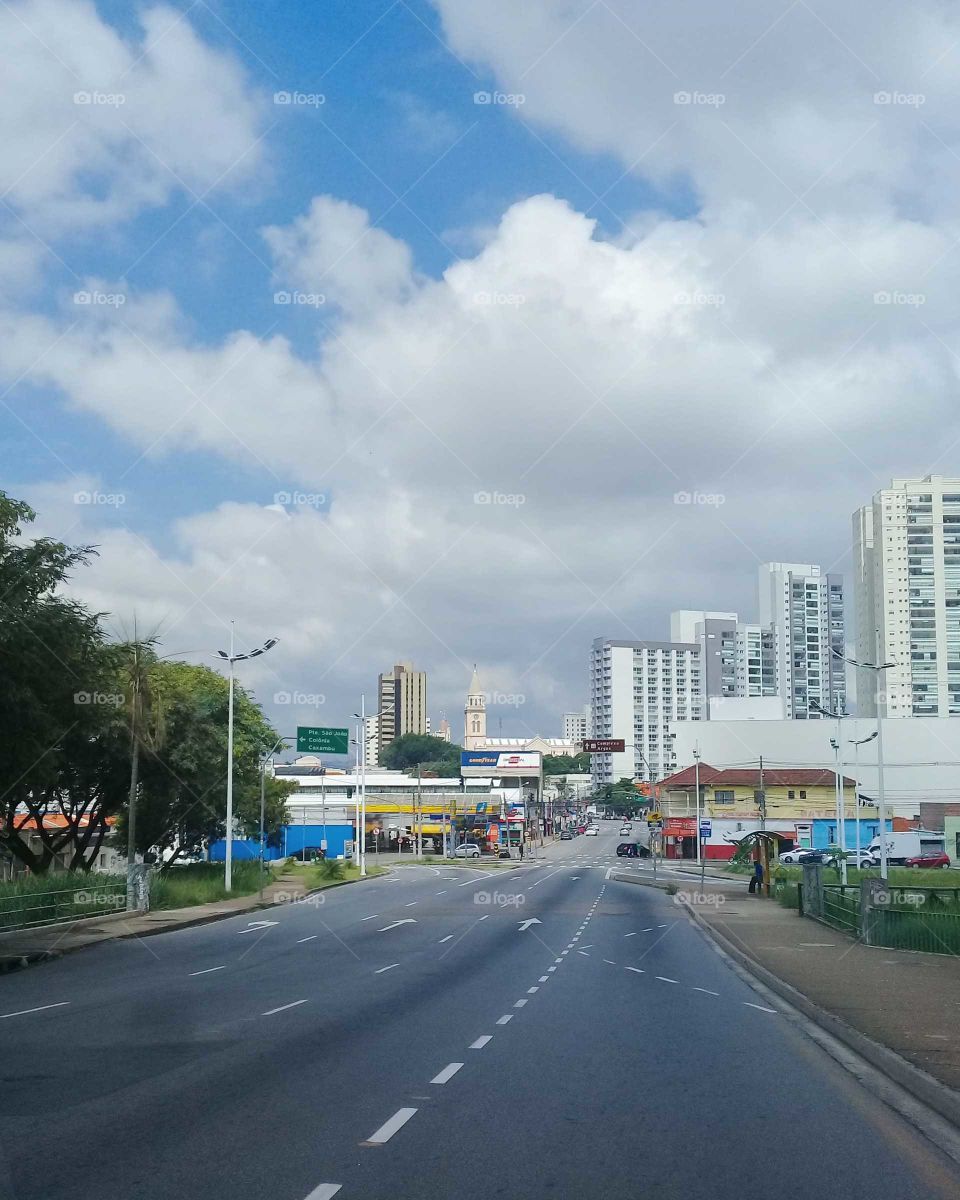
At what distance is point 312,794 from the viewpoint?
137 meters

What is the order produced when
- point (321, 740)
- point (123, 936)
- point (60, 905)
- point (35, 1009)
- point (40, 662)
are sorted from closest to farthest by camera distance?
point (35, 1009) → point (40, 662) → point (123, 936) → point (60, 905) → point (321, 740)

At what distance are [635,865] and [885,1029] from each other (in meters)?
71.0

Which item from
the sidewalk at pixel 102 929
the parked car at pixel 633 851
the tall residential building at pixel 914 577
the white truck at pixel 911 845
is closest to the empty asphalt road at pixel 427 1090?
the sidewalk at pixel 102 929

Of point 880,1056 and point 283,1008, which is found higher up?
point 880,1056

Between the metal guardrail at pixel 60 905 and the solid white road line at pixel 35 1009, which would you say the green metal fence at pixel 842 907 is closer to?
the solid white road line at pixel 35 1009

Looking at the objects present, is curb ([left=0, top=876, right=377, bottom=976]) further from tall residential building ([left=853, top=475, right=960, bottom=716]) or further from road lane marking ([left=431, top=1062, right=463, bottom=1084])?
tall residential building ([left=853, top=475, right=960, bottom=716])

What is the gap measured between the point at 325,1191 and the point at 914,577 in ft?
429

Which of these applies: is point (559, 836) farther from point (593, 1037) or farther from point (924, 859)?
point (593, 1037)

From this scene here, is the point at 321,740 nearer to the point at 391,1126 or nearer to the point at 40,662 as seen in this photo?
the point at 40,662

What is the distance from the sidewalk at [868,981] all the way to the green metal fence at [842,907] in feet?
1.06

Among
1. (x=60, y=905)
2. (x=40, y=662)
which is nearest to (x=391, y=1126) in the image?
(x=40, y=662)

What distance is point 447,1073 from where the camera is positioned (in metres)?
11.5

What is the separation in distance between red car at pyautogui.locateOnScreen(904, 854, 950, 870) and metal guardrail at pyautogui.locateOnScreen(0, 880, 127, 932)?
168ft

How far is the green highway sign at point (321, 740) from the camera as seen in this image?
5988cm
